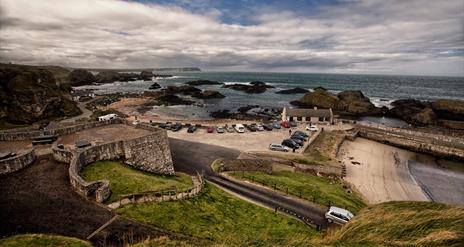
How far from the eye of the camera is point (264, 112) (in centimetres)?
8644

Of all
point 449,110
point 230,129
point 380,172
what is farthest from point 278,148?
point 449,110

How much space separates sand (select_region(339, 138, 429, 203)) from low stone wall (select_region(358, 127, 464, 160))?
79.7 inches

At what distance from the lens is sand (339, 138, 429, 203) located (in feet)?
106

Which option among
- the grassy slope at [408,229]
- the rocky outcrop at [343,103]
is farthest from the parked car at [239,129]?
the rocky outcrop at [343,103]

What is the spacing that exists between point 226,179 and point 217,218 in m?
11.2

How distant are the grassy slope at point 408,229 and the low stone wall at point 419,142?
47.5 metres

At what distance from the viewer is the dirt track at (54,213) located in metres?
13.6

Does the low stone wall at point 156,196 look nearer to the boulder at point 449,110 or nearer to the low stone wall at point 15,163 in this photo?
the low stone wall at point 15,163

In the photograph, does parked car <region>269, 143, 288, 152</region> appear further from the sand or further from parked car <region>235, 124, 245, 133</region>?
parked car <region>235, 124, 245, 133</region>

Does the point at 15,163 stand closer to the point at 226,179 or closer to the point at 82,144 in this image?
the point at 82,144

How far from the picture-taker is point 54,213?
14867 mm

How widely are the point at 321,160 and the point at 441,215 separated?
30.8 m

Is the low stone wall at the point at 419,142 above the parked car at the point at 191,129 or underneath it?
underneath

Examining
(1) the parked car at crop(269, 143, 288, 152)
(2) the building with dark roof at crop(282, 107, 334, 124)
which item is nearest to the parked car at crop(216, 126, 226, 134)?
(1) the parked car at crop(269, 143, 288, 152)
